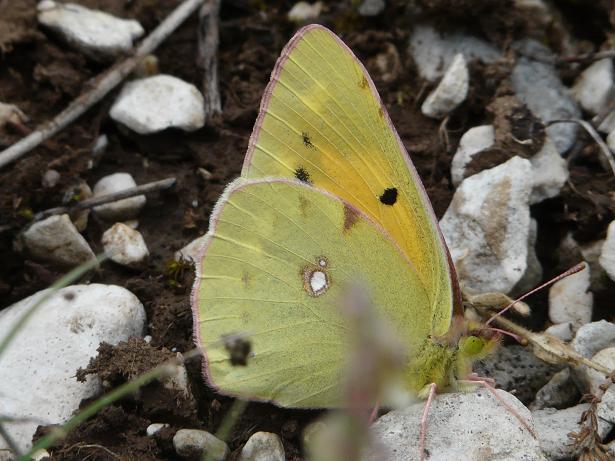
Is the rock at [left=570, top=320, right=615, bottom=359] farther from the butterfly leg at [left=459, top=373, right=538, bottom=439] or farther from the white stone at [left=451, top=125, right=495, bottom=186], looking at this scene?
the white stone at [left=451, top=125, right=495, bottom=186]

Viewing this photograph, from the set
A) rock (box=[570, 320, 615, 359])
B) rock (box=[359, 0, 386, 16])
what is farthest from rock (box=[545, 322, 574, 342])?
rock (box=[359, 0, 386, 16])

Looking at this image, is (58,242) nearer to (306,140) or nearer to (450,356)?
(306,140)

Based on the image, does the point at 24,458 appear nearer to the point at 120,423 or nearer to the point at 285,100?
the point at 120,423

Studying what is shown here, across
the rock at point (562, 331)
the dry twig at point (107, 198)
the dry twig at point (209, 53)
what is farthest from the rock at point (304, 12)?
the rock at point (562, 331)

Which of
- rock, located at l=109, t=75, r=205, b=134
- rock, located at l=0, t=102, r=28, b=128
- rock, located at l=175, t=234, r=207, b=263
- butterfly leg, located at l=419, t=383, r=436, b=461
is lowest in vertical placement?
rock, located at l=175, t=234, r=207, b=263

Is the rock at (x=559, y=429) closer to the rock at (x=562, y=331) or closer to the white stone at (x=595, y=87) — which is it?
the rock at (x=562, y=331)
